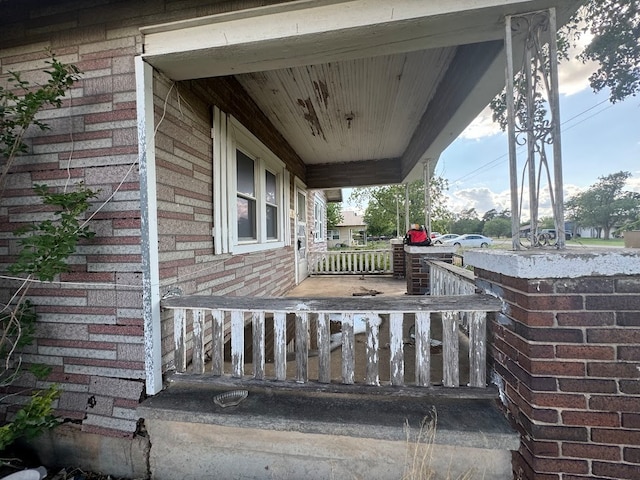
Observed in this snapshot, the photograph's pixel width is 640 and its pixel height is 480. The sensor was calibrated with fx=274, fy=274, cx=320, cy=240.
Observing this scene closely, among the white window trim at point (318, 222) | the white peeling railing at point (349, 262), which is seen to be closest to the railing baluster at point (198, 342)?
the white peeling railing at point (349, 262)

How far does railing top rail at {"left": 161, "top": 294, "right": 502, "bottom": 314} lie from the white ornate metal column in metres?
0.45

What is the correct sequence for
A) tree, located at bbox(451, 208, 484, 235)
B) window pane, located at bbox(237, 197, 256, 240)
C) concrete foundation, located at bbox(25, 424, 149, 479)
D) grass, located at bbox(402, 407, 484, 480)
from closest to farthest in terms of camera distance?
grass, located at bbox(402, 407, 484, 480)
concrete foundation, located at bbox(25, 424, 149, 479)
window pane, located at bbox(237, 197, 256, 240)
tree, located at bbox(451, 208, 484, 235)

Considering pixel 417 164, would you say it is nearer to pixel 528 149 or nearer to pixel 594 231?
pixel 528 149

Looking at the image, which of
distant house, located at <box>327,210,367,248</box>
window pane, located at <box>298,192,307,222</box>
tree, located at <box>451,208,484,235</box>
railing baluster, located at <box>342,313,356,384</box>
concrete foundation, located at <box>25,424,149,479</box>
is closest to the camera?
railing baluster, located at <box>342,313,356,384</box>

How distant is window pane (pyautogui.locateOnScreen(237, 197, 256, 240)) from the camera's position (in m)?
3.26

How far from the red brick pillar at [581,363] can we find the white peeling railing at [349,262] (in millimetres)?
6179

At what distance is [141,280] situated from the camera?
187 centimetres

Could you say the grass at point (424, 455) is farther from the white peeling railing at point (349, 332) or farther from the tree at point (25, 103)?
the tree at point (25, 103)

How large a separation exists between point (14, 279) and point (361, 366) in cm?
269

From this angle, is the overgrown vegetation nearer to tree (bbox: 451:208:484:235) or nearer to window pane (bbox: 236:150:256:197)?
window pane (bbox: 236:150:256:197)

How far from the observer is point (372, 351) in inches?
68.0

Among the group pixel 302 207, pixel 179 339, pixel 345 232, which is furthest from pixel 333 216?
pixel 179 339

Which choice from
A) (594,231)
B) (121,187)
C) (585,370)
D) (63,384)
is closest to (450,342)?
(585,370)

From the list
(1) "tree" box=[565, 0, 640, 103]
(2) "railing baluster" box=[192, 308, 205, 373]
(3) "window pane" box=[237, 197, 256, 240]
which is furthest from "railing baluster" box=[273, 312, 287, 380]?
(1) "tree" box=[565, 0, 640, 103]
